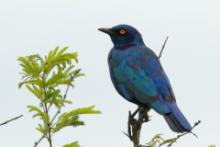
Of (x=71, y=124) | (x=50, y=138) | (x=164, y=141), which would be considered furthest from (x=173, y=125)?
(x=50, y=138)

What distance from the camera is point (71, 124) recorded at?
4.61 m

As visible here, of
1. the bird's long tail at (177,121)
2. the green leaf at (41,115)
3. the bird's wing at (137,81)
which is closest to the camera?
the green leaf at (41,115)

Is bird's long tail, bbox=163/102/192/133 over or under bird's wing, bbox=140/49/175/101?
under

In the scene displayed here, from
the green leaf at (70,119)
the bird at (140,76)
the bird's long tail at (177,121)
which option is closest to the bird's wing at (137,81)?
the bird at (140,76)

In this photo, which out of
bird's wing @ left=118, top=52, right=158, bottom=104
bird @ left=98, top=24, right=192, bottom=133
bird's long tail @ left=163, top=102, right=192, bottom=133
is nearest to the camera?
bird's long tail @ left=163, top=102, right=192, bottom=133

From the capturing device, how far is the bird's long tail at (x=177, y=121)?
6.82 metres

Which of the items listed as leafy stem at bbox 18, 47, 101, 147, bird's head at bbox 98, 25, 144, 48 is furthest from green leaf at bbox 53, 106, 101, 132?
bird's head at bbox 98, 25, 144, 48

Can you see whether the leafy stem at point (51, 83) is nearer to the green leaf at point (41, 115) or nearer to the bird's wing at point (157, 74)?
the green leaf at point (41, 115)

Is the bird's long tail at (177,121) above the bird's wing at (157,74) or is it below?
below

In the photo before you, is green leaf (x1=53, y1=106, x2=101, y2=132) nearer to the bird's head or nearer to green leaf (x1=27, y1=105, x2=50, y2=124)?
green leaf (x1=27, y1=105, x2=50, y2=124)

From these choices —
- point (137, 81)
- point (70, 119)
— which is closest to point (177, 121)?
point (137, 81)

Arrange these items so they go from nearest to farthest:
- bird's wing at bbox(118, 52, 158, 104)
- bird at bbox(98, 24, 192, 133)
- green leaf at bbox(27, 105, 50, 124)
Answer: green leaf at bbox(27, 105, 50, 124), bird at bbox(98, 24, 192, 133), bird's wing at bbox(118, 52, 158, 104)

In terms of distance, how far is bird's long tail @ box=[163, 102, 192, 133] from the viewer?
6.82m

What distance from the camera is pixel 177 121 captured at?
7.02 metres
